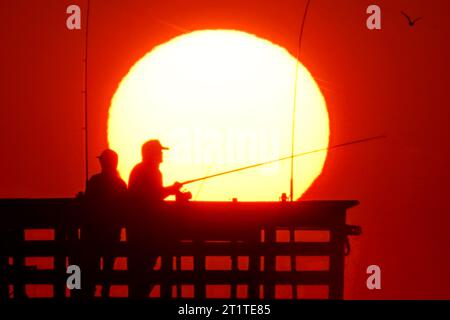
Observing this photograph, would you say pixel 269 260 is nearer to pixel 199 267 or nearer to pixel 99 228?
pixel 199 267

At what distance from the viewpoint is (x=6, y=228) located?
31.3 feet

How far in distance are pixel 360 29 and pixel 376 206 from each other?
5.43m

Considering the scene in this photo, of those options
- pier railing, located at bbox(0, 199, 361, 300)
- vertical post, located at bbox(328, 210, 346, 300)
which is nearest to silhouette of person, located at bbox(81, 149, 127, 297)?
pier railing, located at bbox(0, 199, 361, 300)

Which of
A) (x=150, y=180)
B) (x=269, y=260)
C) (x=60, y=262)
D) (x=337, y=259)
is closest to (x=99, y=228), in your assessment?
(x=60, y=262)

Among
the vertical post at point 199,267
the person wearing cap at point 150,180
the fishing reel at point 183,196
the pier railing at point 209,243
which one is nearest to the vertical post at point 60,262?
the pier railing at point 209,243

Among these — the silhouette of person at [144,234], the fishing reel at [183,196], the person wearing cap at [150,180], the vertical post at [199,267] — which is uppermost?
the person wearing cap at [150,180]

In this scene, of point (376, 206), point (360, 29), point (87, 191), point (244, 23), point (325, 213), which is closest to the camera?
point (325, 213)

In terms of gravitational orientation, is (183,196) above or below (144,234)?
above

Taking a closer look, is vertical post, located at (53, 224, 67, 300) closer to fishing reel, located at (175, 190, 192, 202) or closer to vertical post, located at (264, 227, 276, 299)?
fishing reel, located at (175, 190, 192, 202)

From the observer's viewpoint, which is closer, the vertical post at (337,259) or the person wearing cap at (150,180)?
the vertical post at (337,259)

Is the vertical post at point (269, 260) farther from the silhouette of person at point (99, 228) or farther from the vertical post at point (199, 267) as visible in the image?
the silhouette of person at point (99, 228)

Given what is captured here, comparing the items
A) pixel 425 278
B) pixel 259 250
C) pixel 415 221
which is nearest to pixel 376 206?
pixel 415 221
